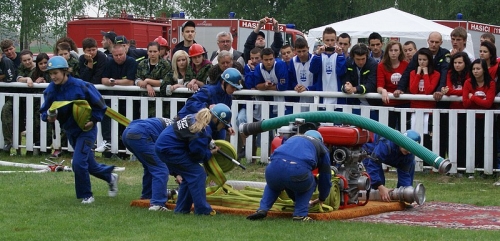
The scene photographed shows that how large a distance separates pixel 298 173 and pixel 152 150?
86.5 inches

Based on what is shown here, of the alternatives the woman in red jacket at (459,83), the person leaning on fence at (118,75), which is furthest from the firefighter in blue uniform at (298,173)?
A: the person leaning on fence at (118,75)

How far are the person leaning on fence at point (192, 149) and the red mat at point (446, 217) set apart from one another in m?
1.73

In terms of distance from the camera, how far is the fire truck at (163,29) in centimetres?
3175

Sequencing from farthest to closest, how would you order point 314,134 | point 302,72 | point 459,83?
point 302,72, point 459,83, point 314,134

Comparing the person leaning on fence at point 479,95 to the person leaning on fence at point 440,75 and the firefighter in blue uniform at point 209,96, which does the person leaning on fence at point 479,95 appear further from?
the firefighter in blue uniform at point 209,96

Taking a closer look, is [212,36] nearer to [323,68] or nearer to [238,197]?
[323,68]

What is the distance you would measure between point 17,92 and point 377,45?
6.59 meters

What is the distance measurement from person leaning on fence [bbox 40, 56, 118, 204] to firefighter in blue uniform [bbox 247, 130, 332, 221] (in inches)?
104

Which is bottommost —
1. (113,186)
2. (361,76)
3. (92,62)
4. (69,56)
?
(113,186)

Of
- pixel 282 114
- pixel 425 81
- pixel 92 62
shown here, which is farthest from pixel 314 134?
pixel 92 62

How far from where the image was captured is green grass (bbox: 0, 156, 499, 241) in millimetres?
9289

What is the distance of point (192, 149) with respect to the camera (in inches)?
415

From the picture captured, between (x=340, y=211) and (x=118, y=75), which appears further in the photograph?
(x=118, y=75)

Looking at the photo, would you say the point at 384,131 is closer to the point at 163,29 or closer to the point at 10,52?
the point at 10,52
